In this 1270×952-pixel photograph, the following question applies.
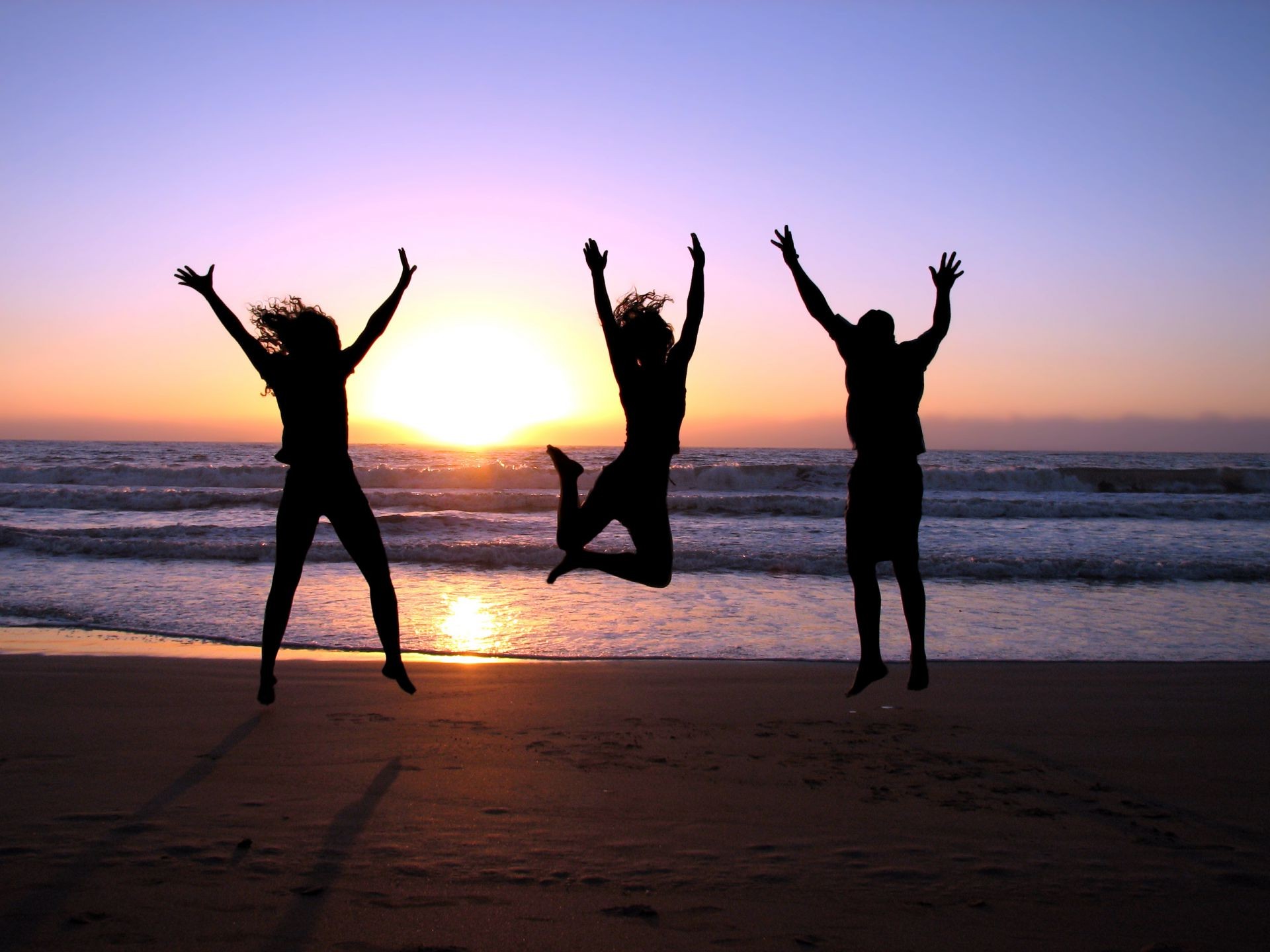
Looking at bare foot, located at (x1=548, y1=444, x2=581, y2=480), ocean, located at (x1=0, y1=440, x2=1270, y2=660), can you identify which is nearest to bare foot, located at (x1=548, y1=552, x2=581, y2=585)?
bare foot, located at (x1=548, y1=444, x2=581, y2=480)

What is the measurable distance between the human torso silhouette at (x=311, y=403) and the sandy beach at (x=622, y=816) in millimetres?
1628

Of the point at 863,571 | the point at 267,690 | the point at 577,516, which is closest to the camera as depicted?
the point at 577,516

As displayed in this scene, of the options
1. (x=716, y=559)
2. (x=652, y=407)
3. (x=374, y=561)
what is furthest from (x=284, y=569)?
(x=716, y=559)

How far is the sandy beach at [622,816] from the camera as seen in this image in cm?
295

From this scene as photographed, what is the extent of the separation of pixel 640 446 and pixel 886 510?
4.70 ft

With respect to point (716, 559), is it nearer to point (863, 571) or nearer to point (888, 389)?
point (863, 571)

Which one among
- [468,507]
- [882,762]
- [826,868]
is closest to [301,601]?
[882,762]

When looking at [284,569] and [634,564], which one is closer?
[634,564]

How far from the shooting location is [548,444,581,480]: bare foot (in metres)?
5.05

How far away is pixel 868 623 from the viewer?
5.17 m

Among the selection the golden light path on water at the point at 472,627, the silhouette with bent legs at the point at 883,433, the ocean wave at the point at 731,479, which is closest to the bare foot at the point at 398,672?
Result: the golden light path on water at the point at 472,627

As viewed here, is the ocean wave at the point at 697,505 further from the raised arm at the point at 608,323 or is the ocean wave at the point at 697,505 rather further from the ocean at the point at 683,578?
the raised arm at the point at 608,323

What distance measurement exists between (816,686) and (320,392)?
157 inches

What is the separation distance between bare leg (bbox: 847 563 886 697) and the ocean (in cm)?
239
